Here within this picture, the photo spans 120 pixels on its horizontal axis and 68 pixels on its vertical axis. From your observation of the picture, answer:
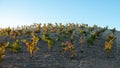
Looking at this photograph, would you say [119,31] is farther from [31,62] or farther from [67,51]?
[31,62]

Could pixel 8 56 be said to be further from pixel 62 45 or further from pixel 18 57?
pixel 62 45

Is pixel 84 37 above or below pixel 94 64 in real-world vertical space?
above

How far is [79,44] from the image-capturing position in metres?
29.2

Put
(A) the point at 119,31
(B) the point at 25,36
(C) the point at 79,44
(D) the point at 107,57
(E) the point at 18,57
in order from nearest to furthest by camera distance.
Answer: (E) the point at 18,57, (D) the point at 107,57, (C) the point at 79,44, (B) the point at 25,36, (A) the point at 119,31

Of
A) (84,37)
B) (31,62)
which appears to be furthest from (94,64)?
(84,37)

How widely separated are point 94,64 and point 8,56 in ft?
21.5

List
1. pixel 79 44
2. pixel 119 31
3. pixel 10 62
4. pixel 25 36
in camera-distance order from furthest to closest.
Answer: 1. pixel 119 31
2. pixel 25 36
3. pixel 79 44
4. pixel 10 62

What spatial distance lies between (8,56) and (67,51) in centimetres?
508

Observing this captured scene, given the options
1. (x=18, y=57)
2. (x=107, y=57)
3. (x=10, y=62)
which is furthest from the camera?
(x=107, y=57)

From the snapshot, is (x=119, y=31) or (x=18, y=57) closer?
(x=18, y=57)

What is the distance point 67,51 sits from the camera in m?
26.0

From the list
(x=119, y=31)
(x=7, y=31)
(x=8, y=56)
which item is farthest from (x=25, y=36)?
(x=119, y=31)

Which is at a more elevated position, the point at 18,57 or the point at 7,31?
the point at 7,31

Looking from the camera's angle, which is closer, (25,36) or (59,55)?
(59,55)
